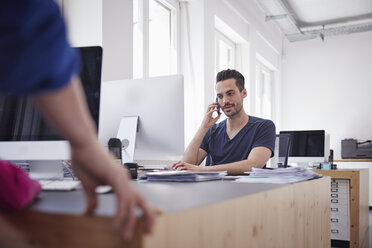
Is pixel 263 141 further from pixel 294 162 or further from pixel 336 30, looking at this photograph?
pixel 336 30

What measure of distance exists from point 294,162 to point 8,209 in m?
4.13

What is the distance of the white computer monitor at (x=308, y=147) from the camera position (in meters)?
4.45

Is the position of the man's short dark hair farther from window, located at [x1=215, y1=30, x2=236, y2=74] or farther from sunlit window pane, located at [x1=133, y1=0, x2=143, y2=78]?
window, located at [x1=215, y1=30, x2=236, y2=74]

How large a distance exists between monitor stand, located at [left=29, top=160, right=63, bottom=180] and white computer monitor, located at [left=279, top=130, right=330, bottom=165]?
11.3 ft

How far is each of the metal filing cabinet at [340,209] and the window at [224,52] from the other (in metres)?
2.62

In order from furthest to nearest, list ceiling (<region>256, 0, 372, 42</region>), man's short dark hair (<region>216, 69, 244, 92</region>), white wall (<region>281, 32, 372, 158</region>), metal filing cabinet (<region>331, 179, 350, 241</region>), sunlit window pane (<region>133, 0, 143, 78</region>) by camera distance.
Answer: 1. white wall (<region>281, 32, 372, 158</region>)
2. ceiling (<region>256, 0, 372, 42</region>)
3. sunlit window pane (<region>133, 0, 143, 78</region>)
4. metal filing cabinet (<region>331, 179, 350, 241</region>)
5. man's short dark hair (<region>216, 69, 244, 92</region>)

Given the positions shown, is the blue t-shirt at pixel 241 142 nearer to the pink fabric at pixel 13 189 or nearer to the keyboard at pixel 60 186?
the keyboard at pixel 60 186

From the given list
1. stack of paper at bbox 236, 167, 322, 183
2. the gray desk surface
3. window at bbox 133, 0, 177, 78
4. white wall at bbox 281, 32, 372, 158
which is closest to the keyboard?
the gray desk surface

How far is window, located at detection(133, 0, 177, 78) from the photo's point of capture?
3854 mm

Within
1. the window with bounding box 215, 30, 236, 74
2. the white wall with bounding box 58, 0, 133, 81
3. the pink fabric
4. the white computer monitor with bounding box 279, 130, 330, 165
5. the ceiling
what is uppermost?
the ceiling

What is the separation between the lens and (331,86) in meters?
7.73

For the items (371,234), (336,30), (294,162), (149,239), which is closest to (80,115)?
(149,239)

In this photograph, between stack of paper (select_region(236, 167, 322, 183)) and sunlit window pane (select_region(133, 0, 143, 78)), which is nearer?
stack of paper (select_region(236, 167, 322, 183))

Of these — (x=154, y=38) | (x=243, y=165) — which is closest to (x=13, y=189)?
(x=243, y=165)
